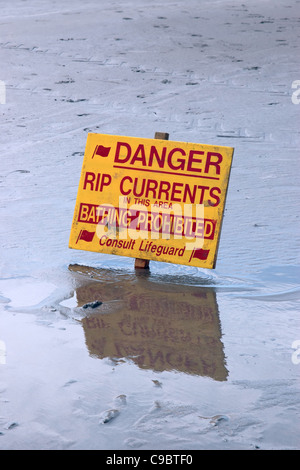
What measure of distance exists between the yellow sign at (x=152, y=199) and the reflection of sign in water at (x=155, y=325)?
0.89 feet

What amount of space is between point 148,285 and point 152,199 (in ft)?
1.97

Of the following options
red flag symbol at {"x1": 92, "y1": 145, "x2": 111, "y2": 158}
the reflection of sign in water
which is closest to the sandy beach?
the reflection of sign in water

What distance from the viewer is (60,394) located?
2.87m

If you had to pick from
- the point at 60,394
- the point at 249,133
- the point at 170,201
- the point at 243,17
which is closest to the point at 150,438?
the point at 60,394

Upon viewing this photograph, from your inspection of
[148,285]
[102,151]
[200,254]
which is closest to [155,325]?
[148,285]

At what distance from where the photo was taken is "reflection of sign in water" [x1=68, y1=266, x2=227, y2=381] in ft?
10.5

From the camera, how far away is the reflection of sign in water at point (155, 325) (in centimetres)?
321

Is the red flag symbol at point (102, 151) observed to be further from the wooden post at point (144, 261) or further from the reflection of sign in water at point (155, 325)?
the reflection of sign in water at point (155, 325)

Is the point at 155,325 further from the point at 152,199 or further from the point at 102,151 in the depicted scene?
the point at 102,151

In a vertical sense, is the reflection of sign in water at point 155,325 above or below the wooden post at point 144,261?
below

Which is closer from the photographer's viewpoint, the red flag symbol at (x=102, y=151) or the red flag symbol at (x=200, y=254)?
the red flag symbol at (x=200, y=254)

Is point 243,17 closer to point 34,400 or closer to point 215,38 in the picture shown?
point 215,38

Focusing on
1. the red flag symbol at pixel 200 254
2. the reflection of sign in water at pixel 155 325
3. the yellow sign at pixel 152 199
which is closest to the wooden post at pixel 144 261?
the yellow sign at pixel 152 199

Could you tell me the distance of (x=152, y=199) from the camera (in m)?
4.43
